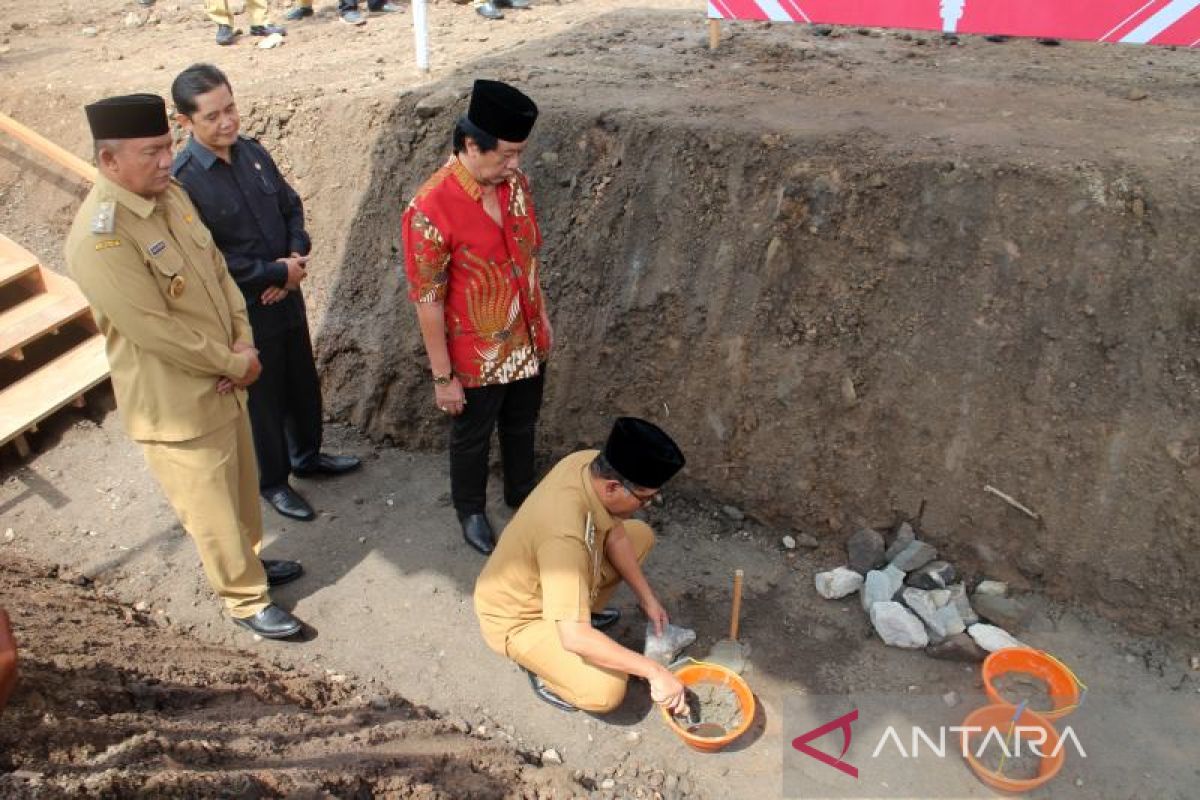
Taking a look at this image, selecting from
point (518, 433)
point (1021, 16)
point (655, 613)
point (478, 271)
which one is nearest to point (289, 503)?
point (518, 433)

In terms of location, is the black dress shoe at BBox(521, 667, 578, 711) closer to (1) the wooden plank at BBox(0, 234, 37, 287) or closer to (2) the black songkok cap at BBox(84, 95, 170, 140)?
(2) the black songkok cap at BBox(84, 95, 170, 140)

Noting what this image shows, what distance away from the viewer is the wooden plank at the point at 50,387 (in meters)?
4.69

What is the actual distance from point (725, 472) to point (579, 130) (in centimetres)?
192

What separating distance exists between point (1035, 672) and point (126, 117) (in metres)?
3.69

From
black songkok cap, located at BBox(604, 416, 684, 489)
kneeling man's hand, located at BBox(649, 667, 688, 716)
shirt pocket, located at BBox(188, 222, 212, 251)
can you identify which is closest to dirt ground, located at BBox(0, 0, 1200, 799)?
kneeling man's hand, located at BBox(649, 667, 688, 716)

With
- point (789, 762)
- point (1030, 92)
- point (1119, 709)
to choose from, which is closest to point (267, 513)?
point (789, 762)

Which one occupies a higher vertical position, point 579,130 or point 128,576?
point 579,130

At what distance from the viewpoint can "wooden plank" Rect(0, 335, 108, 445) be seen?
185 inches

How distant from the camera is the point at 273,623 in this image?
3.62m

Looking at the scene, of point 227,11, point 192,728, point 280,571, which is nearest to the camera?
point 192,728

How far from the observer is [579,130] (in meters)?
4.67

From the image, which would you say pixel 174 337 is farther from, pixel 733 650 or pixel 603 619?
pixel 733 650

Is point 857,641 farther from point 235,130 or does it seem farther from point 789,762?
point 235,130

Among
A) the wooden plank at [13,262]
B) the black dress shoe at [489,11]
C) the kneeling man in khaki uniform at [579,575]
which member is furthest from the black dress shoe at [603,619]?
the black dress shoe at [489,11]
